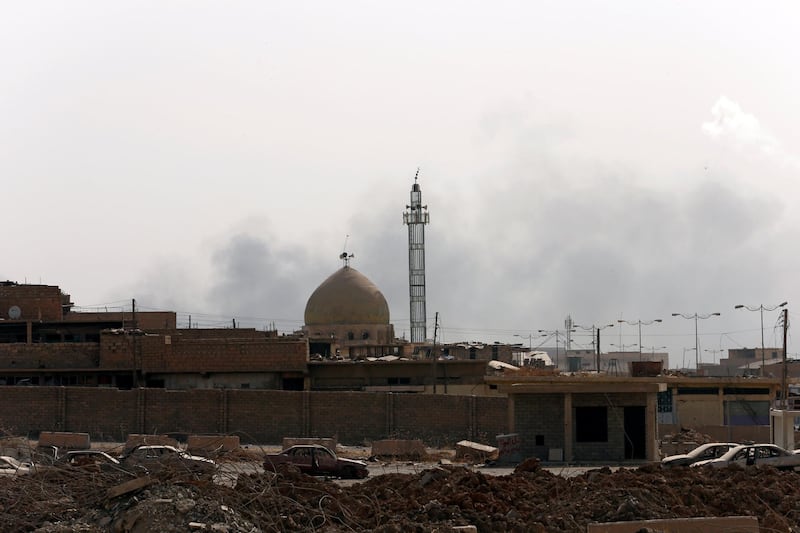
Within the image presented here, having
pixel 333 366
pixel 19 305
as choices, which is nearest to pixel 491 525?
pixel 333 366

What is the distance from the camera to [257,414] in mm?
41969

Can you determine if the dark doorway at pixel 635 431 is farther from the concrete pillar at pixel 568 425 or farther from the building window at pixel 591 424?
the concrete pillar at pixel 568 425

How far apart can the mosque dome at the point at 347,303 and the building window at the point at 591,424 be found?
35.5m

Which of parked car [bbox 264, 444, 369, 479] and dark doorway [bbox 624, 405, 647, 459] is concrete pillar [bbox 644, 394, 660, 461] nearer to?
dark doorway [bbox 624, 405, 647, 459]

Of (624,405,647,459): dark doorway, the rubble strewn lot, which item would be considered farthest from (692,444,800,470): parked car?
the rubble strewn lot

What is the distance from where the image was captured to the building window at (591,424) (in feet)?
109

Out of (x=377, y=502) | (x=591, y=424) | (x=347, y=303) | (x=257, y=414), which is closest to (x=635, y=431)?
(x=591, y=424)

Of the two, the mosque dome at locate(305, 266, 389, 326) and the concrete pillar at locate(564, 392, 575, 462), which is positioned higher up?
the mosque dome at locate(305, 266, 389, 326)

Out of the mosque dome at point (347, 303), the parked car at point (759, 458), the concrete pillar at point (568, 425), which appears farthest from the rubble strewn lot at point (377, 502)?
the mosque dome at point (347, 303)

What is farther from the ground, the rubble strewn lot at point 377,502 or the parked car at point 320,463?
the rubble strewn lot at point 377,502

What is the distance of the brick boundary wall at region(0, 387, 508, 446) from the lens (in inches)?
1597

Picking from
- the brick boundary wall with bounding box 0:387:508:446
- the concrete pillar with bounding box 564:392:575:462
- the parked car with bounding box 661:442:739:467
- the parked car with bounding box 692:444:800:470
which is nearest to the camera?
the parked car with bounding box 692:444:800:470

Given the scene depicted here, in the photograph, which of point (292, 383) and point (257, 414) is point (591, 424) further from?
point (292, 383)

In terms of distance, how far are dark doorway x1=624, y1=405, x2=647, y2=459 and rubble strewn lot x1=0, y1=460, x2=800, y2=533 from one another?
11.9 metres
